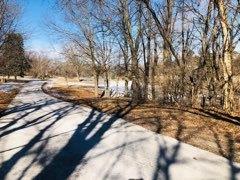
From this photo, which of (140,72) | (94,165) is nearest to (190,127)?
(94,165)

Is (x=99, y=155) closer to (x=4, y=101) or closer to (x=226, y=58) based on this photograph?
(x=226, y=58)

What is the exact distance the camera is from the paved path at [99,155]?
8039 mm

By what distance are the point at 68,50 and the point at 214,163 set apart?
34.0 metres

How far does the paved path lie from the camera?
316 inches

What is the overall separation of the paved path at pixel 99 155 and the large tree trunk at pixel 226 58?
595 cm

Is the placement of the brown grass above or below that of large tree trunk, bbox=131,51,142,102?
below

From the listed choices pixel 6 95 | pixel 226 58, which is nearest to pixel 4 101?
pixel 6 95

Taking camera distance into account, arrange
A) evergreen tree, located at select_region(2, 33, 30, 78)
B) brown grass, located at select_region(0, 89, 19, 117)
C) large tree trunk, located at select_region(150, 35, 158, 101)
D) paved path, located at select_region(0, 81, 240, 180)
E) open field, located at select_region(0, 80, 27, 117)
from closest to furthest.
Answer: paved path, located at select_region(0, 81, 240, 180) < brown grass, located at select_region(0, 89, 19, 117) < open field, located at select_region(0, 80, 27, 117) < large tree trunk, located at select_region(150, 35, 158, 101) < evergreen tree, located at select_region(2, 33, 30, 78)

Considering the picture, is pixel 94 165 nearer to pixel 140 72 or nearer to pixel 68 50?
pixel 140 72

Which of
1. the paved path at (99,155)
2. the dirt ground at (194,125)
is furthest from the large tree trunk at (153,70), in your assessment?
the paved path at (99,155)

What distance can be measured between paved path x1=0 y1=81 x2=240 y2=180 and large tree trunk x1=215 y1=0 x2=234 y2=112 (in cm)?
595

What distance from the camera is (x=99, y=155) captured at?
9609 millimetres

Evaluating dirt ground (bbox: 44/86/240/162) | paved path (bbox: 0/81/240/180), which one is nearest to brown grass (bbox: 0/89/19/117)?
dirt ground (bbox: 44/86/240/162)

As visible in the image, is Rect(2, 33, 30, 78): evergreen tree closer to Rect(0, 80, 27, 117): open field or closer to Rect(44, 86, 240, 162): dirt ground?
Rect(0, 80, 27, 117): open field
